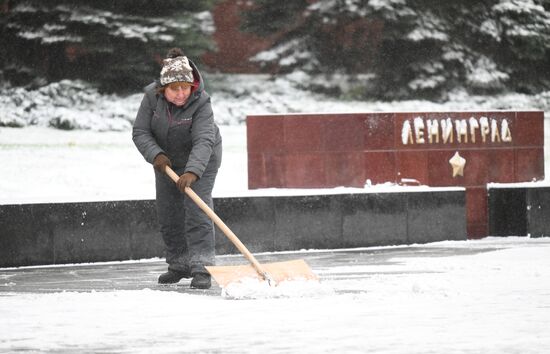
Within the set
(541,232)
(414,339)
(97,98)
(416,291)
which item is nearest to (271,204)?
(541,232)

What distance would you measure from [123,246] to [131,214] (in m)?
0.31

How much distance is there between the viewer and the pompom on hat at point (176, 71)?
10.3 m

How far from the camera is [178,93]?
10.4 m

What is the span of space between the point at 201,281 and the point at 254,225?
3828 millimetres

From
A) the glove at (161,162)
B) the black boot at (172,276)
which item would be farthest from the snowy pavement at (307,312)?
the glove at (161,162)

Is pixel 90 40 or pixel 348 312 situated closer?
pixel 348 312

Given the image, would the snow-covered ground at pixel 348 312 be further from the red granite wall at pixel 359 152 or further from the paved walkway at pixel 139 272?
the red granite wall at pixel 359 152

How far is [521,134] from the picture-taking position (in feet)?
Answer: 53.8

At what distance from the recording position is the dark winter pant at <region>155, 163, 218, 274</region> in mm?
10469

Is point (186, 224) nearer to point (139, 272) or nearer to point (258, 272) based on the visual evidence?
point (258, 272)

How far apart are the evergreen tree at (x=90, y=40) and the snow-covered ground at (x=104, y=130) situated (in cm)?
40

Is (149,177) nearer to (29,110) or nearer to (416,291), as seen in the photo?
(29,110)

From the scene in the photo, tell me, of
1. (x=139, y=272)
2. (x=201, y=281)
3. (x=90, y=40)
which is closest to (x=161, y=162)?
(x=201, y=281)

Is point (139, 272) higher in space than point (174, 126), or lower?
lower
